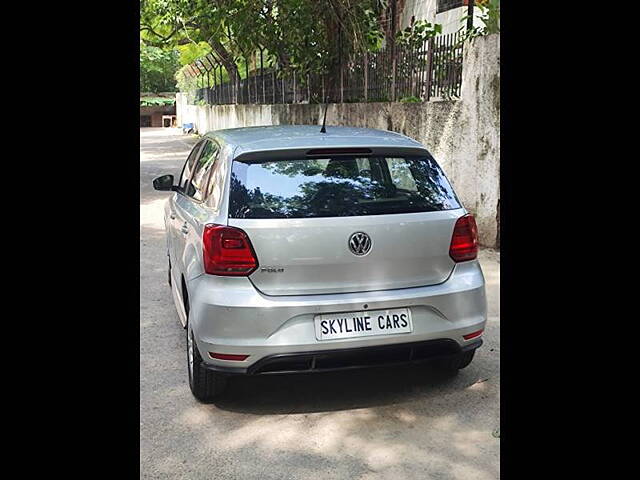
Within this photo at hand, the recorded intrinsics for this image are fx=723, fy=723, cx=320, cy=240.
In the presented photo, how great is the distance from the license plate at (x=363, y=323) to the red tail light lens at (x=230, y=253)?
471mm

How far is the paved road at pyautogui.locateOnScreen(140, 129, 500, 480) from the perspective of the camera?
11.7 feet

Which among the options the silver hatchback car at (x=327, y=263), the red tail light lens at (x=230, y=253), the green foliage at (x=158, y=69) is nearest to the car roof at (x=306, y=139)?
the silver hatchback car at (x=327, y=263)

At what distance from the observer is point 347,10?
12.7 meters

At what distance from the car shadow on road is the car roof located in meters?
1.37

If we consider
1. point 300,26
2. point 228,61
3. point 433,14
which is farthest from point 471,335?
point 228,61

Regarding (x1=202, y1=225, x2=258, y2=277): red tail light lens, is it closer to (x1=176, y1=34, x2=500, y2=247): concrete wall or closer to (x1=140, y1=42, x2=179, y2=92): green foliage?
(x1=176, y1=34, x2=500, y2=247): concrete wall

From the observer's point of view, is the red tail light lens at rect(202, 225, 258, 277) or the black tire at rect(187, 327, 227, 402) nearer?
the red tail light lens at rect(202, 225, 258, 277)

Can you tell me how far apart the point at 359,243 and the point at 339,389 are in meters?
1.14

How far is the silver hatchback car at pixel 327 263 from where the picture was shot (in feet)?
12.7

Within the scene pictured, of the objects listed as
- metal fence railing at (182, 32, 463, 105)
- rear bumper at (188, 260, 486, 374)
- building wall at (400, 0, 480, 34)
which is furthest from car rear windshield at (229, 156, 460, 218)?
building wall at (400, 0, 480, 34)

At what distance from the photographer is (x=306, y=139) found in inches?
172

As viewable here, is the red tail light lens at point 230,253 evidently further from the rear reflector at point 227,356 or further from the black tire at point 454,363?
the black tire at point 454,363

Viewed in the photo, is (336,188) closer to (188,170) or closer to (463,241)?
(463,241)
